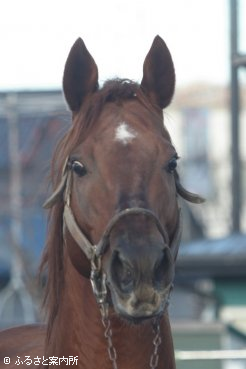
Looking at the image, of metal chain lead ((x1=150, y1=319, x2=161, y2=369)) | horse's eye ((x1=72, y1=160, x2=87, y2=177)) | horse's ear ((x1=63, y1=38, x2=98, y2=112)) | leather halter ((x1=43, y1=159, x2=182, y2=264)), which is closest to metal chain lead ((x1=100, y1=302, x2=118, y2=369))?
metal chain lead ((x1=150, y1=319, x2=161, y2=369))

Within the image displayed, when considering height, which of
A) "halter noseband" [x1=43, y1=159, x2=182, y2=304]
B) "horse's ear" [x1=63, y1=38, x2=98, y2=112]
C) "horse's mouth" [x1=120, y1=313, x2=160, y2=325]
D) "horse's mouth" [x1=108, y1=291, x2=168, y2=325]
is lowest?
"horse's mouth" [x1=120, y1=313, x2=160, y2=325]

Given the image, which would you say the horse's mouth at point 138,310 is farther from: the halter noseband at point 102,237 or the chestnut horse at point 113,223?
the halter noseband at point 102,237

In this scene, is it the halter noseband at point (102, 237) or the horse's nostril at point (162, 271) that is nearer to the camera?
the horse's nostril at point (162, 271)

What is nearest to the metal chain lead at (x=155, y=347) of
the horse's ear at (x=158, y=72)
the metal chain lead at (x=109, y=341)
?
the metal chain lead at (x=109, y=341)

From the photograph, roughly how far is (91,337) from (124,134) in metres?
0.77

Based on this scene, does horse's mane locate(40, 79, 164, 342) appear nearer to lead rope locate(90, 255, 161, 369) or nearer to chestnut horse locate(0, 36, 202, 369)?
chestnut horse locate(0, 36, 202, 369)

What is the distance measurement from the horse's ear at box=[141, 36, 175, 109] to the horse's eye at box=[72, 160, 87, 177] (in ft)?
1.53

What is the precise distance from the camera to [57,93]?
21.9 meters

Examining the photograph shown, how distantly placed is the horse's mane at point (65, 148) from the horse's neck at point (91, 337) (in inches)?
2.7

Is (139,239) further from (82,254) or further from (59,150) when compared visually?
(59,150)

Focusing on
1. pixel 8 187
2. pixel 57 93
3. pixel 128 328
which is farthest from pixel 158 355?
pixel 8 187

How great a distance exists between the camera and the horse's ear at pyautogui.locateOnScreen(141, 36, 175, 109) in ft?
16.3

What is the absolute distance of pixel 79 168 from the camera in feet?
15.4

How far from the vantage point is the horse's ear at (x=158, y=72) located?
4957mm
